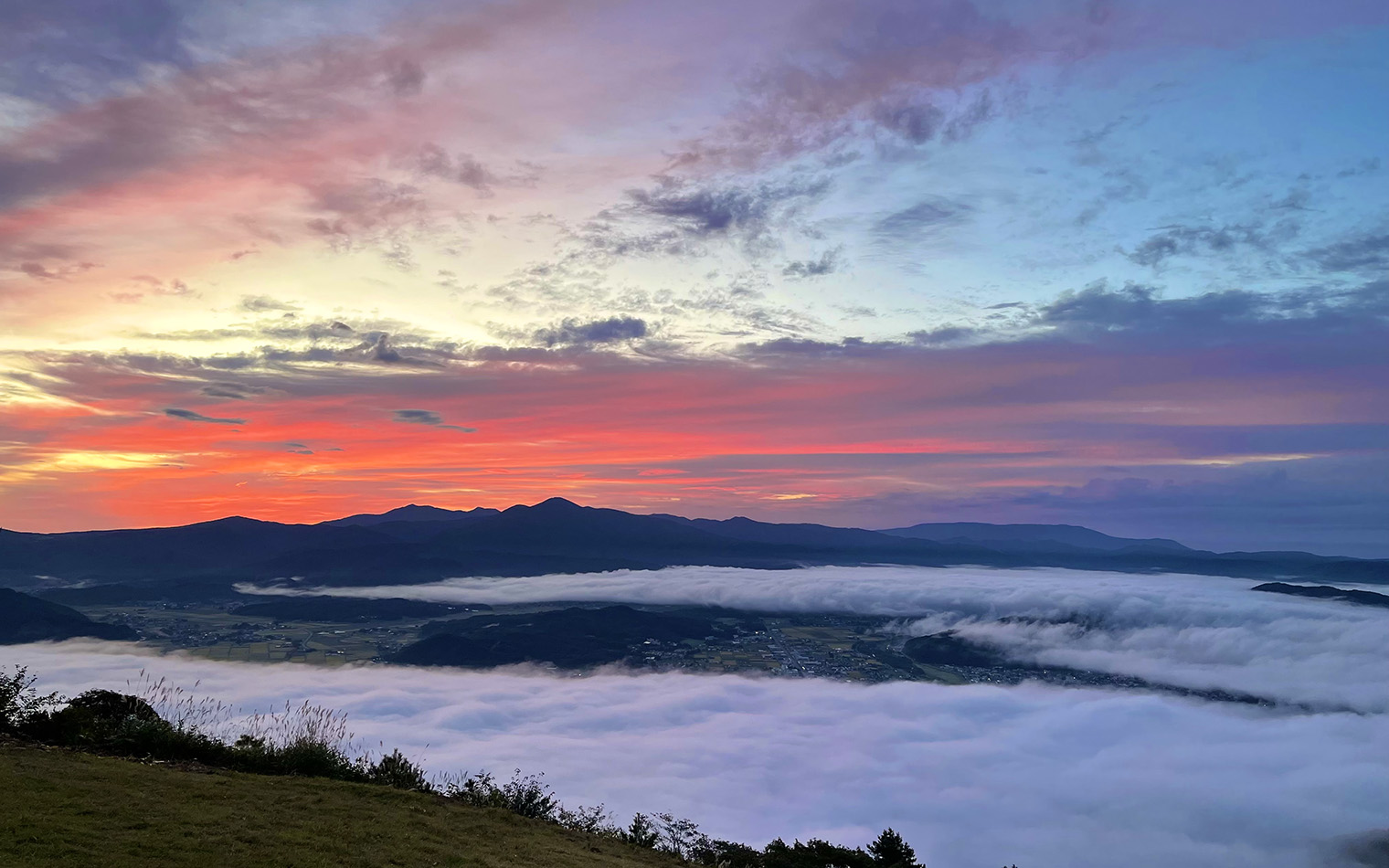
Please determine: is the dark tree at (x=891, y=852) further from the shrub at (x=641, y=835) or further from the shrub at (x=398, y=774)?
the shrub at (x=398, y=774)

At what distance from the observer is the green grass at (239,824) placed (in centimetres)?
1354

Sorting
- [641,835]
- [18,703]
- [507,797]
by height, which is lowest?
[641,835]

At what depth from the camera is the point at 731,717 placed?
18200cm

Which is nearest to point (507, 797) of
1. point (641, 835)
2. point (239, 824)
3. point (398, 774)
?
point (398, 774)

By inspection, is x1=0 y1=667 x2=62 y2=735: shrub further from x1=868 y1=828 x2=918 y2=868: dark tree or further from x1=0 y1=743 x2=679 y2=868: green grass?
x1=868 y1=828 x2=918 y2=868: dark tree

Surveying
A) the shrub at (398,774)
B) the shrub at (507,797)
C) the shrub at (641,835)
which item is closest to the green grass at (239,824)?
the shrub at (507,797)

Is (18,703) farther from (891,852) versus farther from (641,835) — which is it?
(891,852)

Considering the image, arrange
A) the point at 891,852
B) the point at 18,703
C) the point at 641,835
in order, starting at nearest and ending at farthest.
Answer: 1. the point at 18,703
2. the point at 641,835
3. the point at 891,852

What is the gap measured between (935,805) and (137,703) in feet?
448

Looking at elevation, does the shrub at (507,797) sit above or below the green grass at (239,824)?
below

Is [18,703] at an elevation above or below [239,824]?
above

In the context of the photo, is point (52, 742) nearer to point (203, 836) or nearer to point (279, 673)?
point (203, 836)

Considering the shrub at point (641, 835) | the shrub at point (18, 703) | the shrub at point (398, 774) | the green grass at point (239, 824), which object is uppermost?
the shrub at point (18, 703)

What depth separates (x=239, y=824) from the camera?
15625 millimetres
